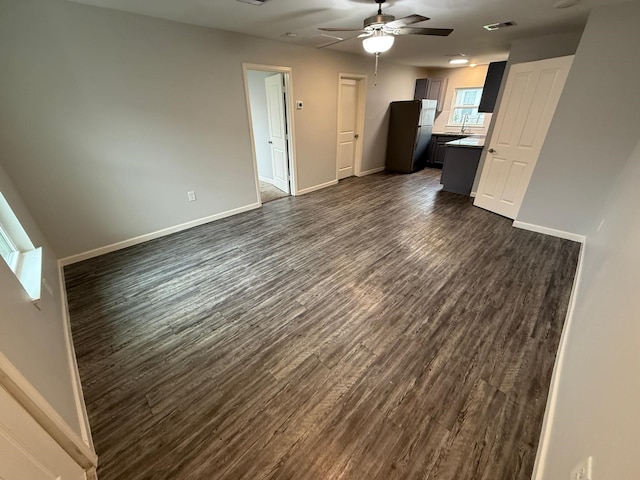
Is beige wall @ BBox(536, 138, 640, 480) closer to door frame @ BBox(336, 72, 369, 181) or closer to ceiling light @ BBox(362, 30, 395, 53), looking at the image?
ceiling light @ BBox(362, 30, 395, 53)

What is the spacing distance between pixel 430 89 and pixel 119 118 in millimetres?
6784

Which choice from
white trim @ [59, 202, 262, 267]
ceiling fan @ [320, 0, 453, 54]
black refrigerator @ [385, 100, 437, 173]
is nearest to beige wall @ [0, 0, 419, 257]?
white trim @ [59, 202, 262, 267]

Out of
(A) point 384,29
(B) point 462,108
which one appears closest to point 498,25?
(A) point 384,29

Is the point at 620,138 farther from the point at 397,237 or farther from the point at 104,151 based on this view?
the point at 104,151

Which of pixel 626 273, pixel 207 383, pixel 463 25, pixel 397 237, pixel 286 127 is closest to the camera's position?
pixel 626 273

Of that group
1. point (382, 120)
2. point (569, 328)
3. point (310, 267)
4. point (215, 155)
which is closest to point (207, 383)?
point (310, 267)

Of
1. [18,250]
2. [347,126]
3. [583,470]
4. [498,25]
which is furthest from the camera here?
[347,126]

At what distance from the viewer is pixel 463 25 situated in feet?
10.0

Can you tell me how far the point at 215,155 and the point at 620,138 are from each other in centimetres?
469

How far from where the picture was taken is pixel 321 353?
5.86 ft

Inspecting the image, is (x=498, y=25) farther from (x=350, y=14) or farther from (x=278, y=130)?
(x=278, y=130)

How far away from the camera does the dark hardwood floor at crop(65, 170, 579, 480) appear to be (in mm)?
1274

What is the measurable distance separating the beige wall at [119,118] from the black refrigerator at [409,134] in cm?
282

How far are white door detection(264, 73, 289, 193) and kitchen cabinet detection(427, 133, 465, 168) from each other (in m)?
4.18
